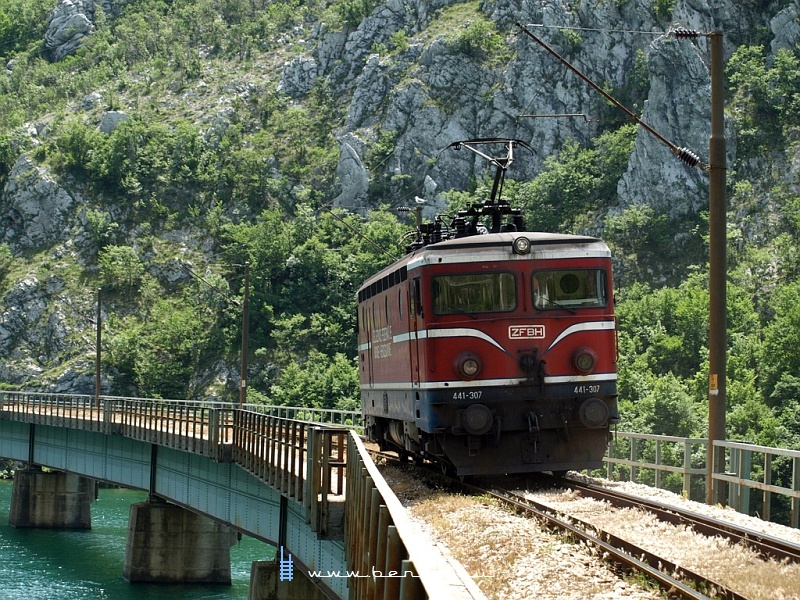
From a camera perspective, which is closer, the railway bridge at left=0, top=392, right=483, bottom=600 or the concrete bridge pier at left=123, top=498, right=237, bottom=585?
the railway bridge at left=0, top=392, right=483, bottom=600

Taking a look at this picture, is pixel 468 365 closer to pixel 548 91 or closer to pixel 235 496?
pixel 235 496

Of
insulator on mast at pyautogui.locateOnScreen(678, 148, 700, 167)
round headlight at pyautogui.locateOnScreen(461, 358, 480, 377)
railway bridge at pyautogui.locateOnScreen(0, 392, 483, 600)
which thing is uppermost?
insulator on mast at pyautogui.locateOnScreen(678, 148, 700, 167)

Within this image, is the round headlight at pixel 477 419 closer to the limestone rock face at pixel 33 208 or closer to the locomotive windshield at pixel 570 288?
the locomotive windshield at pixel 570 288

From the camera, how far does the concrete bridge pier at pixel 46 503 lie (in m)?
57.2

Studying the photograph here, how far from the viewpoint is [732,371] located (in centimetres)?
7019

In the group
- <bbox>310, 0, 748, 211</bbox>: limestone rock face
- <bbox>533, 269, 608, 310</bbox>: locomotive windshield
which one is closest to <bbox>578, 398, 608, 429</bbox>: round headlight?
<bbox>533, 269, 608, 310</bbox>: locomotive windshield

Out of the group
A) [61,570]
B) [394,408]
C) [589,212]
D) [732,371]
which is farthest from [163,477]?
[589,212]

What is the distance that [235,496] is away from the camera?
30.8 metres

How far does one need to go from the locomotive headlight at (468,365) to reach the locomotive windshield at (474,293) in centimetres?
71

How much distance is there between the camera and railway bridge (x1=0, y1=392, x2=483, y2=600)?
9211 mm

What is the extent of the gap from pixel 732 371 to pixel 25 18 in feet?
433

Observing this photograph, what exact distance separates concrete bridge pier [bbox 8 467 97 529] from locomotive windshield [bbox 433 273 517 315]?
41.7m

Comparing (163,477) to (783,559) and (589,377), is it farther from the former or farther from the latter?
(783,559)

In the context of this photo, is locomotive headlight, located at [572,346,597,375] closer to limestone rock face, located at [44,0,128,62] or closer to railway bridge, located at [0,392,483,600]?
railway bridge, located at [0,392,483,600]
